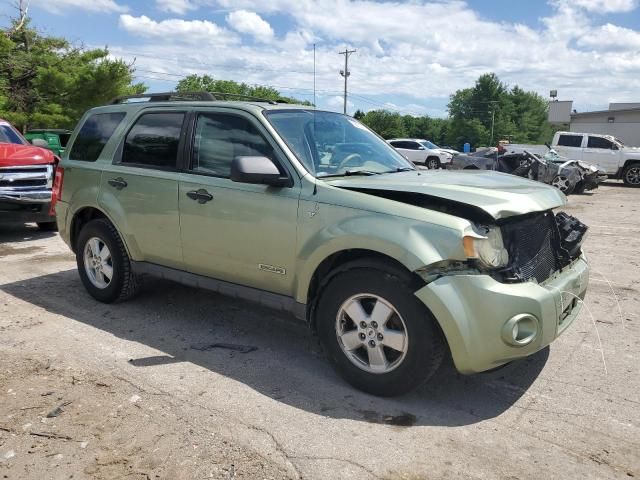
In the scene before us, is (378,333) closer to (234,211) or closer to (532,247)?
(532,247)

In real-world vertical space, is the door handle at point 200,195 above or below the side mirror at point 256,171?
below

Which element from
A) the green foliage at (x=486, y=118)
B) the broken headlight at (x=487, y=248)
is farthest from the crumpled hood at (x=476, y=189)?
the green foliage at (x=486, y=118)

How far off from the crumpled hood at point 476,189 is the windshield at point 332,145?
23cm

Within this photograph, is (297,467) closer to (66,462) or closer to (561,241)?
(66,462)

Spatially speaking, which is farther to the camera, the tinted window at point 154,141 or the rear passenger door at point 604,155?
the rear passenger door at point 604,155

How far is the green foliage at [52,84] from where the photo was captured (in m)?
23.1

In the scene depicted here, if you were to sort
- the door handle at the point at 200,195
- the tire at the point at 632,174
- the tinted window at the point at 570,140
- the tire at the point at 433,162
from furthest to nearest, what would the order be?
1. the tire at the point at 433,162
2. the tinted window at the point at 570,140
3. the tire at the point at 632,174
4. the door handle at the point at 200,195

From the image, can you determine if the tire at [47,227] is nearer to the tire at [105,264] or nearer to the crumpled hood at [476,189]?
the tire at [105,264]

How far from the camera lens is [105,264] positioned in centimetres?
534

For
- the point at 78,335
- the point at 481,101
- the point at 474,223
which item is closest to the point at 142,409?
the point at 78,335

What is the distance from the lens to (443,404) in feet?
11.7

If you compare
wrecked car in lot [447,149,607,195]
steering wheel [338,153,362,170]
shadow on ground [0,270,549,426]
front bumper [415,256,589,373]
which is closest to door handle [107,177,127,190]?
shadow on ground [0,270,549,426]

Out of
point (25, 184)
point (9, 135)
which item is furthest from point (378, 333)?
point (9, 135)

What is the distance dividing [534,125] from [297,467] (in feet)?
375
